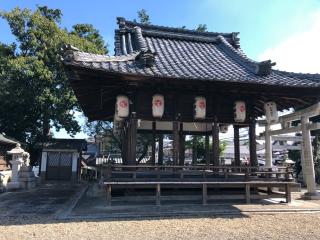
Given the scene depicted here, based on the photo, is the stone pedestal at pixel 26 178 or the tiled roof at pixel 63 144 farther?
the tiled roof at pixel 63 144

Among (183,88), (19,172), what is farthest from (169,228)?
(19,172)

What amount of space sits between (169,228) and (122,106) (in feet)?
17.5

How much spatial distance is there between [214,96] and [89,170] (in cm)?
2197

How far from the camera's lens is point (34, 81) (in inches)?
1088

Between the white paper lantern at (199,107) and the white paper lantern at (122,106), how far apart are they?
8.77ft

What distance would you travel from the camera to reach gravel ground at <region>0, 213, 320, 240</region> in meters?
7.48

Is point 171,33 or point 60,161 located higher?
point 171,33

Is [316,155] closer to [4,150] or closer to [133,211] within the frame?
[133,211]

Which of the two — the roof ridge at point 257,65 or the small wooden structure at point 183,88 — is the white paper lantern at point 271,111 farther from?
the roof ridge at point 257,65

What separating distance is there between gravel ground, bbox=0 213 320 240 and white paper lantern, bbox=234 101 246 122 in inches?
175

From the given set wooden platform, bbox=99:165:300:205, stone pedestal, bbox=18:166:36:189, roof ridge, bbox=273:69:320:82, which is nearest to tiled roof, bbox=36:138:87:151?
stone pedestal, bbox=18:166:36:189

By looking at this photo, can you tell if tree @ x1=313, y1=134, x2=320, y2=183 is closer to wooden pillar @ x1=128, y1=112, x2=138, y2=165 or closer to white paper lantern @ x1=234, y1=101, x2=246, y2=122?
white paper lantern @ x1=234, y1=101, x2=246, y2=122

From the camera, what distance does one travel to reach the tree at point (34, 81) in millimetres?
26875

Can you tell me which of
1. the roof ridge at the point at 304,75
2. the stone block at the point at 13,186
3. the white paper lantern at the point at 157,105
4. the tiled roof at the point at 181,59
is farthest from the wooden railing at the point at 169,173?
the stone block at the point at 13,186
